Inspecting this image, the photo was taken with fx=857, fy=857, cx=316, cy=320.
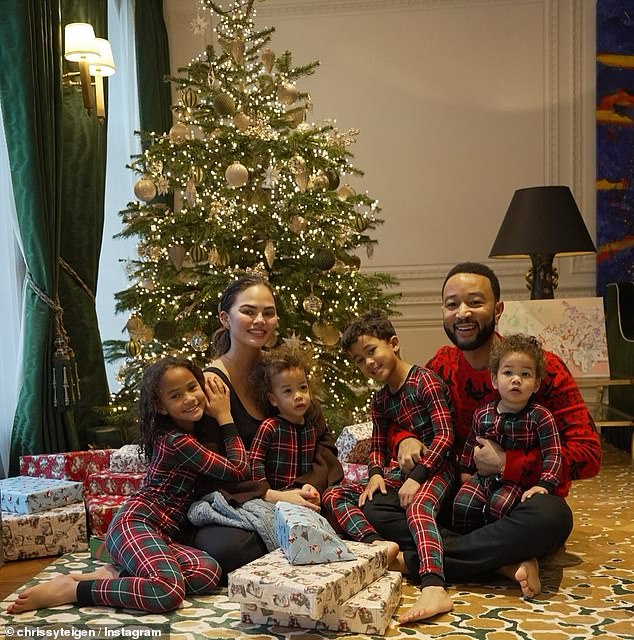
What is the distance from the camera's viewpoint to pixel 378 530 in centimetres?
294

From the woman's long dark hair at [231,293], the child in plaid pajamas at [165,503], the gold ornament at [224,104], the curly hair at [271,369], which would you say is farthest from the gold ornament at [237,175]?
the child in plaid pajamas at [165,503]

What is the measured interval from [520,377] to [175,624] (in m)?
1.31

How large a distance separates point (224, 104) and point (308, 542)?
2.15 metres

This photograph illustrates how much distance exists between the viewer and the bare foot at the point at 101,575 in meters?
2.70

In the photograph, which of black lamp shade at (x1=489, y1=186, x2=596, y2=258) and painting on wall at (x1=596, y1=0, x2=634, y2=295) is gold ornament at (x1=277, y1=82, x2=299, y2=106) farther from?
painting on wall at (x1=596, y1=0, x2=634, y2=295)

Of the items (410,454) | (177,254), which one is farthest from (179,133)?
(410,454)

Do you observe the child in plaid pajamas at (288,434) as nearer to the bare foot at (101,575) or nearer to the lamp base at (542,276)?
the bare foot at (101,575)

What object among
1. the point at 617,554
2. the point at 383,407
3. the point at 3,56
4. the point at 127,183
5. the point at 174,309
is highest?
the point at 3,56

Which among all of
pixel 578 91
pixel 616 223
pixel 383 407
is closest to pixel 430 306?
pixel 616 223

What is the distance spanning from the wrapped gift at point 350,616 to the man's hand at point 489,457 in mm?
586

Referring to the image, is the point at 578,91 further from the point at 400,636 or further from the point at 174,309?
the point at 400,636

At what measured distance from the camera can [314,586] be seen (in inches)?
92.0

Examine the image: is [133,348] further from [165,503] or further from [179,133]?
[165,503]

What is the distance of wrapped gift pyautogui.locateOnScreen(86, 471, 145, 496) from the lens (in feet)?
11.7
